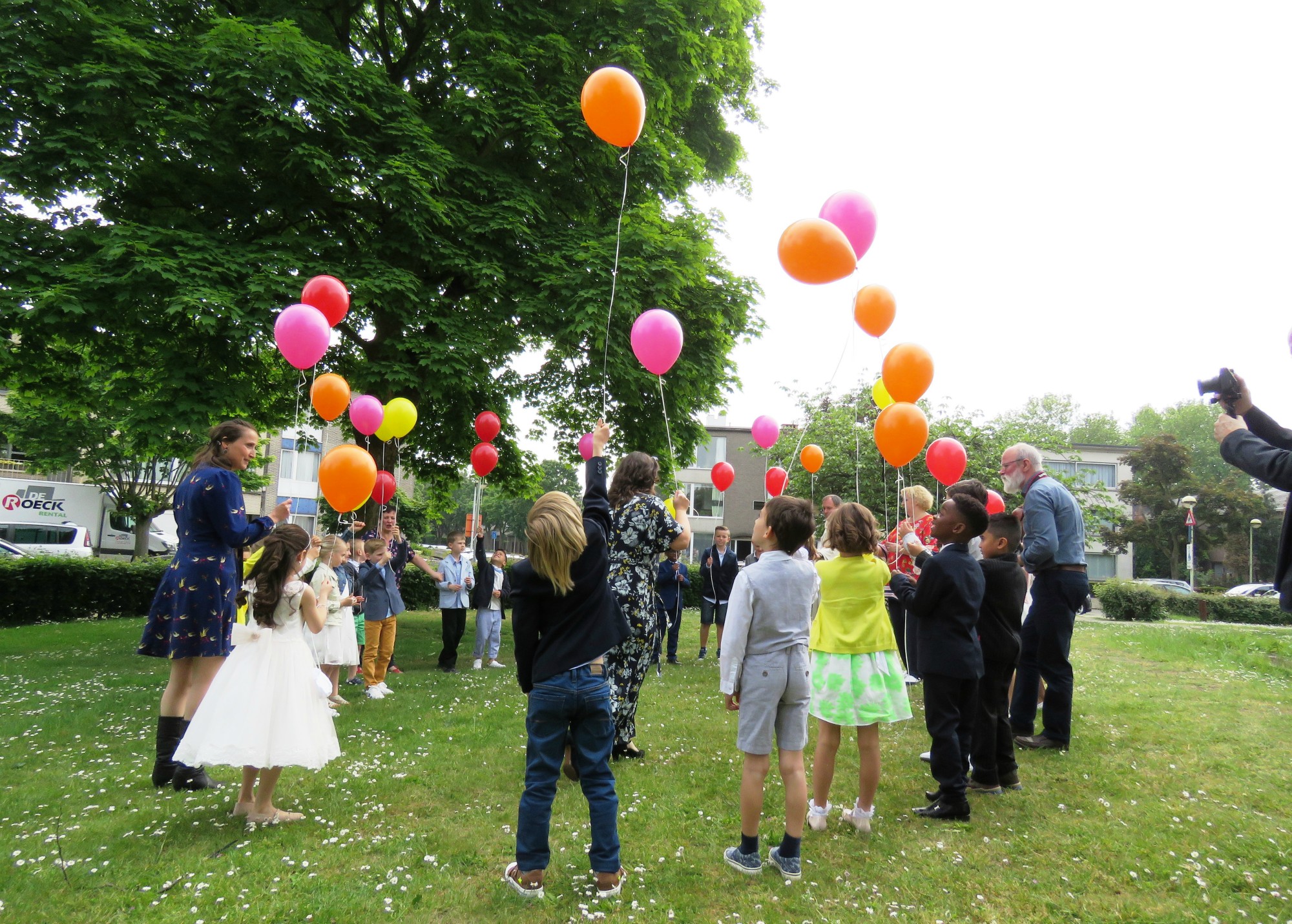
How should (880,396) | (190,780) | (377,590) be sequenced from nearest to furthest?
(190,780) → (377,590) → (880,396)

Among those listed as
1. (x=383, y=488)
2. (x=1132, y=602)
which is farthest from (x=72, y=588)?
(x=1132, y=602)

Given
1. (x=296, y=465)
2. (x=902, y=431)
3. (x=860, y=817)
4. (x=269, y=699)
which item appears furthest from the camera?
(x=296, y=465)

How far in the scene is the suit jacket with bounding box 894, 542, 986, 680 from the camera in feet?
14.1

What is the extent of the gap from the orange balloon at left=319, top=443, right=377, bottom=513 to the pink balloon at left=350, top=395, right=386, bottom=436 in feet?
5.55

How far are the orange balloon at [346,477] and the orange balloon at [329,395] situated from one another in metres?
1.17

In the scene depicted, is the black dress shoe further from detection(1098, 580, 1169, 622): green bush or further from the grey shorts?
detection(1098, 580, 1169, 622): green bush

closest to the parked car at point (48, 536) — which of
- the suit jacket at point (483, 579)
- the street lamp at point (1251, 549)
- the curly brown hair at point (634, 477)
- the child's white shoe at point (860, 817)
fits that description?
the suit jacket at point (483, 579)

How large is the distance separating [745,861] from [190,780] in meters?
3.65

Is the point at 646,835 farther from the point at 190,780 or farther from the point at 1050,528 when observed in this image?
the point at 1050,528

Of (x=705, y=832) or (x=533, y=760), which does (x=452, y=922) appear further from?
(x=705, y=832)

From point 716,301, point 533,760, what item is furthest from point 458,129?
point 533,760

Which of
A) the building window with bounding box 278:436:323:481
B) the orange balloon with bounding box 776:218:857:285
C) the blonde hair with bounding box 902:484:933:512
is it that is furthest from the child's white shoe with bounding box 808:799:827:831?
the building window with bounding box 278:436:323:481

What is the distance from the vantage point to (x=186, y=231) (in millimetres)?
9766

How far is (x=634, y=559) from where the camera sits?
5254 millimetres
